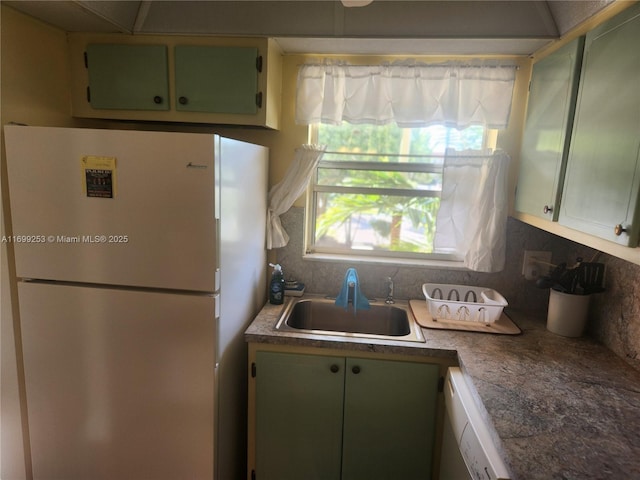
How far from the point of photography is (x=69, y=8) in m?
1.43

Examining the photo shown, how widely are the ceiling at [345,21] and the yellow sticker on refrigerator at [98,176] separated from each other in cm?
62

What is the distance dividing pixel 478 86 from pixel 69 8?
5.74 ft

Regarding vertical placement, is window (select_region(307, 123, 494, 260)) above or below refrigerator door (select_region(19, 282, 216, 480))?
above

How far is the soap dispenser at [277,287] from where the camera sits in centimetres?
194

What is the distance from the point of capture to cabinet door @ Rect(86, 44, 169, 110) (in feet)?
5.44

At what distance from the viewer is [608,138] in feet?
3.59

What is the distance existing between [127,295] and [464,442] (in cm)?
126

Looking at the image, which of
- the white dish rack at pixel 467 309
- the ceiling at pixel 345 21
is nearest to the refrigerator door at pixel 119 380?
the white dish rack at pixel 467 309

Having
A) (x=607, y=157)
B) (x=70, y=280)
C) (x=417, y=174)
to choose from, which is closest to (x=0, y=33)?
(x=70, y=280)

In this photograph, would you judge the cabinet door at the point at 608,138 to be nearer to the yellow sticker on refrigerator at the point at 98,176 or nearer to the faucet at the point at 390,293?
the faucet at the point at 390,293

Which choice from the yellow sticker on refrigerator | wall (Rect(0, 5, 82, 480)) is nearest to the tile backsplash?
the yellow sticker on refrigerator

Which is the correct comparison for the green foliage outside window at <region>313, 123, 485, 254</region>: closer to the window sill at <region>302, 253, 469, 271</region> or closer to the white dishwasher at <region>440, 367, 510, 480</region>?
the window sill at <region>302, 253, 469, 271</region>

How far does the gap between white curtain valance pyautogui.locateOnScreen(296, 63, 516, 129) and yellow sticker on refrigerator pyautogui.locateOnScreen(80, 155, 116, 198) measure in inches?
37.6

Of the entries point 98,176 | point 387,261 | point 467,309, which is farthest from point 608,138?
point 98,176
